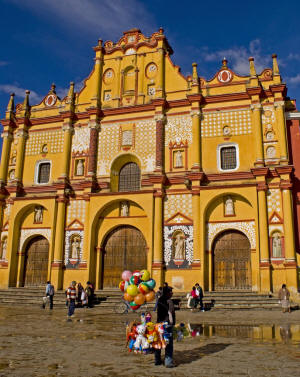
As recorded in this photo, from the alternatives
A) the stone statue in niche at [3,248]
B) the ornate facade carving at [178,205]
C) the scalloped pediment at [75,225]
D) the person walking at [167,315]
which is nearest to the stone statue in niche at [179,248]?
the ornate facade carving at [178,205]

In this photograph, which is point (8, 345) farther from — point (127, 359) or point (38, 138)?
point (38, 138)

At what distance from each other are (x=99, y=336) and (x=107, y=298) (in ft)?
34.7

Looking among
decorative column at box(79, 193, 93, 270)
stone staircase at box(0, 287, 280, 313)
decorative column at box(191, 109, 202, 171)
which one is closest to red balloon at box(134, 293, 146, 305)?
stone staircase at box(0, 287, 280, 313)

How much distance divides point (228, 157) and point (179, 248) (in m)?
6.41

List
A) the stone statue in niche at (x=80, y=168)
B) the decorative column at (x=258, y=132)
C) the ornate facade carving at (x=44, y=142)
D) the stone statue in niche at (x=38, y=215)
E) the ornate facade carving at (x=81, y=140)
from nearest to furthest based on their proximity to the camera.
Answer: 1. the decorative column at (x=258, y=132)
2. the stone statue in niche at (x=38, y=215)
3. the stone statue in niche at (x=80, y=168)
4. the ornate facade carving at (x=81, y=140)
5. the ornate facade carving at (x=44, y=142)

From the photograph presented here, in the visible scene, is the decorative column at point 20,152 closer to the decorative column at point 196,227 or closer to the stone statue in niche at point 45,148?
the stone statue in niche at point 45,148

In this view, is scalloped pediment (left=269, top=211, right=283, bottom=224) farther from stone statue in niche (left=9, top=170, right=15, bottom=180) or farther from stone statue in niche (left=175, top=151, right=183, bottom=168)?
stone statue in niche (left=9, top=170, right=15, bottom=180)

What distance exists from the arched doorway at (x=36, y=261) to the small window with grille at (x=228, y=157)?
12681mm

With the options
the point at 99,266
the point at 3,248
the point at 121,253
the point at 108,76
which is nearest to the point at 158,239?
the point at 121,253

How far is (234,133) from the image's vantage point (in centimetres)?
2455

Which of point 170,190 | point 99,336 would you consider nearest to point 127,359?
point 99,336

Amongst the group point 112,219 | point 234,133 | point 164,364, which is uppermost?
point 234,133

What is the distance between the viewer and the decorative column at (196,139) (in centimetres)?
2406

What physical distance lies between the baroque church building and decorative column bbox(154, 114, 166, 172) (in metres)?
0.08
